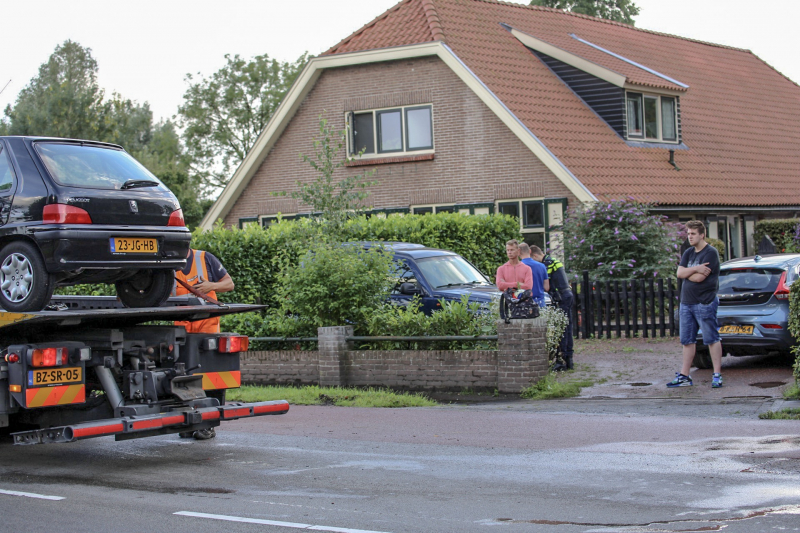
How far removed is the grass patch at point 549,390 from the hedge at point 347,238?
4.78 metres

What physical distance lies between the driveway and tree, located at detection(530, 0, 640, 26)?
39273 millimetres

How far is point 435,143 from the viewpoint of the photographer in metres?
26.1

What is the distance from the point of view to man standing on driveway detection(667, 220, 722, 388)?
12.5 meters

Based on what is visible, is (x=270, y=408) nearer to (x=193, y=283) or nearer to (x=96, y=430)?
(x=96, y=430)

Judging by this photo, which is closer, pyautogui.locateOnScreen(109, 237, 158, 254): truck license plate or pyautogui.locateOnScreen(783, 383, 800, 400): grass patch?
pyautogui.locateOnScreen(109, 237, 158, 254): truck license plate

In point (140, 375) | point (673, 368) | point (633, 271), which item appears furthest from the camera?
point (633, 271)

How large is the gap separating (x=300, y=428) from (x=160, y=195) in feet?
11.6

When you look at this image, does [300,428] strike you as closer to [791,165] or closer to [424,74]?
[424,74]

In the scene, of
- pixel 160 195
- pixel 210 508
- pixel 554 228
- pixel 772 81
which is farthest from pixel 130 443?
pixel 772 81

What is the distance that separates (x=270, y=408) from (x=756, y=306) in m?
7.48

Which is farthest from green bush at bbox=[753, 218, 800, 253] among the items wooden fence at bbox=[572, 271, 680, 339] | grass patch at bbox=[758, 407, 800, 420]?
grass patch at bbox=[758, 407, 800, 420]

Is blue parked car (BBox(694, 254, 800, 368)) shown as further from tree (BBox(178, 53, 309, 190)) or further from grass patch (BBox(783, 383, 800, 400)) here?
tree (BBox(178, 53, 309, 190))

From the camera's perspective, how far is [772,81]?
1492 inches

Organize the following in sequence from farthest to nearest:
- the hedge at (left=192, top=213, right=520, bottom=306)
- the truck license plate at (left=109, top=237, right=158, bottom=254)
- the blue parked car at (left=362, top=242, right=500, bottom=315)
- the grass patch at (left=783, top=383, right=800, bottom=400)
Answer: the hedge at (left=192, top=213, right=520, bottom=306) < the blue parked car at (left=362, top=242, right=500, bottom=315) < the grass patch at (left=783, top=383, right=800, bottom=400) < the truck license plate at (left=109, top=237, right=158, bottom=254)
